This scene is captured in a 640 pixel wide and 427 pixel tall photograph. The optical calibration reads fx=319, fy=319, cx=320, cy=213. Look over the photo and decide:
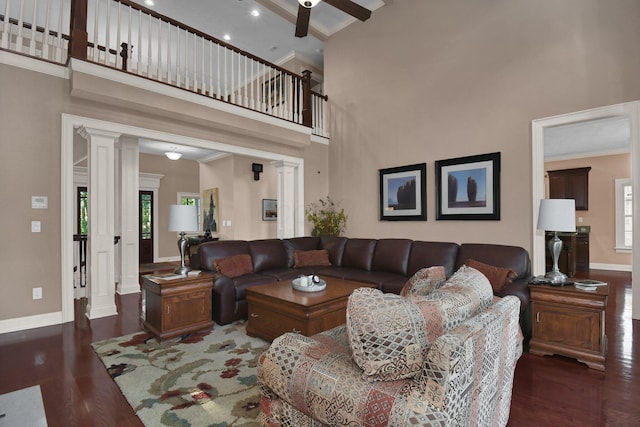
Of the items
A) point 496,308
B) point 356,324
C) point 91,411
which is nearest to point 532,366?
point 496,308

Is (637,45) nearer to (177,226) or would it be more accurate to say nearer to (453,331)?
(453,331)

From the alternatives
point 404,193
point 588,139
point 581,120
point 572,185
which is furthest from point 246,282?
point 572,185

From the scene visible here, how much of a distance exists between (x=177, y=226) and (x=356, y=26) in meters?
5.30

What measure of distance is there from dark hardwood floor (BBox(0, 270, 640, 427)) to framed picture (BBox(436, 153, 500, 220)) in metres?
1.91

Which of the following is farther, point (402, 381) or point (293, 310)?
point (293, 310)

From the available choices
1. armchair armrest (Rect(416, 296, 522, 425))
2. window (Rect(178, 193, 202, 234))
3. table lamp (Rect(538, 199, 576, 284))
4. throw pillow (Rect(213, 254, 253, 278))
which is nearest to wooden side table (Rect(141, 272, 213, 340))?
throw pillow (Rect(213, 254, 253, 278))

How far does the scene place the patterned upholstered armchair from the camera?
106cm

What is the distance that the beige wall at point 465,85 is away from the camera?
12.3 ft

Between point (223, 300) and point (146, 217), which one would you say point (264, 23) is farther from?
point (146, 217)

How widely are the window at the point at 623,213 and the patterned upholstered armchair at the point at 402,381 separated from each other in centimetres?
845

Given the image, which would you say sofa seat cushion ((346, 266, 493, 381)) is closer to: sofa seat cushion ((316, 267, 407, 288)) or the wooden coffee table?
the wooden coffee table

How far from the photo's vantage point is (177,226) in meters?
3.21

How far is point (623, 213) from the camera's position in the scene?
297 inches

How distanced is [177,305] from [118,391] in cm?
101
